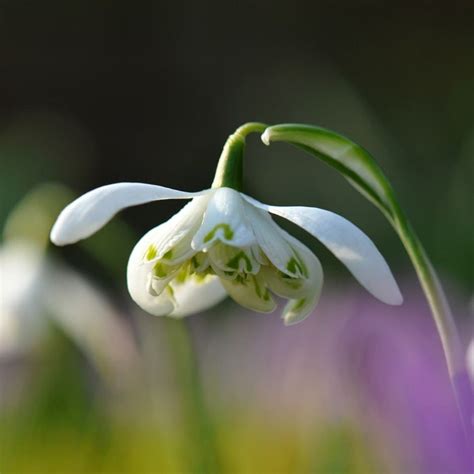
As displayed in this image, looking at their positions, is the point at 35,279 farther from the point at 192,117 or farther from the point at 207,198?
the point at 192,117

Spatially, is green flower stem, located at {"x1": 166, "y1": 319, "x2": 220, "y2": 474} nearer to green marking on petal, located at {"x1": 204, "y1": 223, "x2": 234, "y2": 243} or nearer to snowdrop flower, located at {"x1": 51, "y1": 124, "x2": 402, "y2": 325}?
snowdrop flower, located at {"x1": 51, "y1": 124, "x2": 402, "y2": 325}

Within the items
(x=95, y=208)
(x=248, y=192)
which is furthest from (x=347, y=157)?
(x=248, y=192)

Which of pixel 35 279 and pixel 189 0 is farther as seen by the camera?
pixel 189 0

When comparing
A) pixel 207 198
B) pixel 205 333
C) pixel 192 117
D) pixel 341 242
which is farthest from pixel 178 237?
pixel 192 117

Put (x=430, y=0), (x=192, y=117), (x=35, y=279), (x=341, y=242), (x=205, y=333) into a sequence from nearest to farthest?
(x=341, y=242), (x=35, y=279), (x=205, y=333), (x=192, y=117), (x=430, y=0)

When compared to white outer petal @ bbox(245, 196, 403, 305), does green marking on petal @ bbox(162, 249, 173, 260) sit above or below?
above

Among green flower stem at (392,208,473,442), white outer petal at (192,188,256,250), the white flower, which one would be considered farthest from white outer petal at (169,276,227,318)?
green flower stem at (392,208,473,442)

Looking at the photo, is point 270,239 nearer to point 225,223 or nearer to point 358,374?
point 225,223
